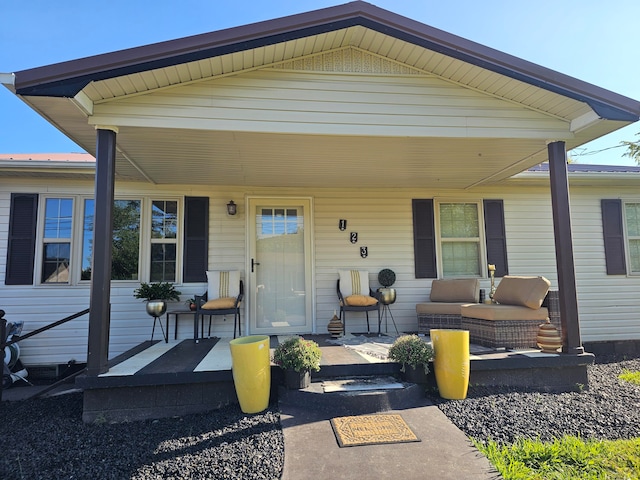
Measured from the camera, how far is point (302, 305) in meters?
5.67

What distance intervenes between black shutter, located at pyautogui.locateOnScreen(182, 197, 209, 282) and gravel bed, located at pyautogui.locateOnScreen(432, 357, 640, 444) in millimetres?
3577

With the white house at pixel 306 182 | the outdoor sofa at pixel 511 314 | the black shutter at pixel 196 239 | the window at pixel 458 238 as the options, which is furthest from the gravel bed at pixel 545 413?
the black shutter at pixel 196 239

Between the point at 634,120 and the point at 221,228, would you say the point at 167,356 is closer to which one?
the point at 221,228

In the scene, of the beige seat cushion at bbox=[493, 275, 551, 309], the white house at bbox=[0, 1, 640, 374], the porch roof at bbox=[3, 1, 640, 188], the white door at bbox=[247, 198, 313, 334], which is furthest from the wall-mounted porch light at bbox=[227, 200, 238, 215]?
the beige seat cushion at bbox=[493, 275, 551, 309]

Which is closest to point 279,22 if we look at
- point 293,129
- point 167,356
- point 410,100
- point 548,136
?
point 293,129

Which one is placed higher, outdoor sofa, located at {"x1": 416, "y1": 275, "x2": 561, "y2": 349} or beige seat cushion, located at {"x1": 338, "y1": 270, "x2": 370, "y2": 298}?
beige seat cushion, located at {"x1": 338, "y1": 270, "x2": 370, "y2": 298}

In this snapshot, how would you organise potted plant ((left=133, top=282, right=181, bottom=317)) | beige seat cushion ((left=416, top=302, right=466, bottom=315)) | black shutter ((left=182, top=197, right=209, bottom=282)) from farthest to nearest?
black shutter ((left=182, top=197, right=209, bottom=282)) < beige seat cushion ((left=416, top=302, right=466, bottom=315)) < potted plant ((left=133, top=282, right=181, bottom=317))

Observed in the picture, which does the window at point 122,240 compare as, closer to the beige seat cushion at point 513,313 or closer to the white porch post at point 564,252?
the beige seat cushion at point 513,313

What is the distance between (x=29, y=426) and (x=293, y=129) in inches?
137

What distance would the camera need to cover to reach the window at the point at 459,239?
6.03 m

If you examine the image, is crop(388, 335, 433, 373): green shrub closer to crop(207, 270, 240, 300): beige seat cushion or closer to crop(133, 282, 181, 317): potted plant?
crop(207, 270, 240, 300): beige seat cushion

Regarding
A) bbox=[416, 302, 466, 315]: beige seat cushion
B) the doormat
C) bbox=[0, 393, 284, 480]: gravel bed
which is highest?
bbox=[416, 302, 466, 315]: beige seat cushion

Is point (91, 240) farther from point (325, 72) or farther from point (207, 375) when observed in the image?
point (325, 72)

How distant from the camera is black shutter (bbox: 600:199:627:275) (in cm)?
619
